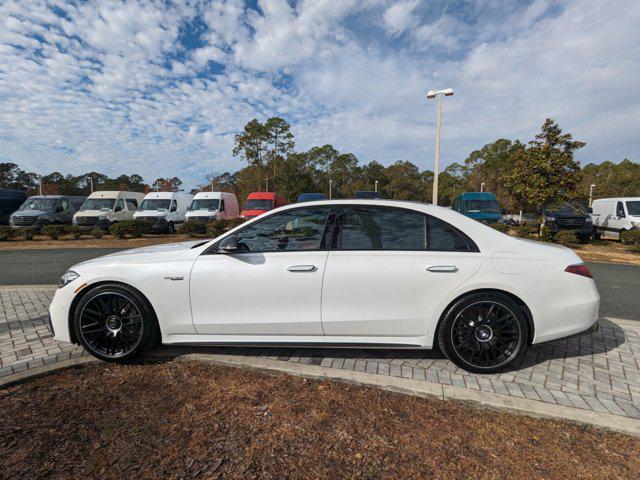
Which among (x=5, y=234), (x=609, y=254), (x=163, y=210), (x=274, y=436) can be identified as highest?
(x=163, y=210)

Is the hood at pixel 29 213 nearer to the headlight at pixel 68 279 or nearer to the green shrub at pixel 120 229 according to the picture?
the green shrub at pixel 120 229

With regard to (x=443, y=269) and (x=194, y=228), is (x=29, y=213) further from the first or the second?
(x=443, y=269)

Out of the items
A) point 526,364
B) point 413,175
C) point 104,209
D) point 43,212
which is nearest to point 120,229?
point 104,209

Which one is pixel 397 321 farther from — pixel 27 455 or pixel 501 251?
pixel 27 455

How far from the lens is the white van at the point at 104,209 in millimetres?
16875

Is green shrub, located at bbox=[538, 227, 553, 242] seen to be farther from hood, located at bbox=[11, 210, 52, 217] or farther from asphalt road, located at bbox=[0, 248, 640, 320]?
hood, located at bbox=[11, 210, 52, 217]

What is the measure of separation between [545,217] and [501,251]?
14877 mm

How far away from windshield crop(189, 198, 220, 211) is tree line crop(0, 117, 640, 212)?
14.6 m

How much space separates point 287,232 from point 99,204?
1867 centimetres

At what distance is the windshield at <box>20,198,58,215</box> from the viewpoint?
58.0 ft

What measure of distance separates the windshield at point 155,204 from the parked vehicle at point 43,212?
15.7ft

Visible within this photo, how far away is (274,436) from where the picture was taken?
2.21 m

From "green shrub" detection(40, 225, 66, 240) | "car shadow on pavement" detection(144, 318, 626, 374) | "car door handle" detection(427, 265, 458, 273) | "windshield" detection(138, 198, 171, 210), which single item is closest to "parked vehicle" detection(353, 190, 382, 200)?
"car door handle" detection(427, 265, 458, 273)

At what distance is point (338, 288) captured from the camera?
2959mm
